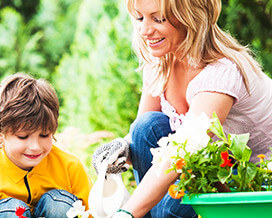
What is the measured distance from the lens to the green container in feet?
3.84

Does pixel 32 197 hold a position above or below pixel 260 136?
below

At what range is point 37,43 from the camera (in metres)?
7.37

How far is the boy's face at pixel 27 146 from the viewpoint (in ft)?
6.75

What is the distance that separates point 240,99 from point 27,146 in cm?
96

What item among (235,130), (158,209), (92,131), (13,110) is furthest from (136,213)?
(92,131)

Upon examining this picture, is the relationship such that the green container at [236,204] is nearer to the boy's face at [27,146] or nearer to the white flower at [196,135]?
the white flower at [196,135]

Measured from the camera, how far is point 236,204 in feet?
4.00

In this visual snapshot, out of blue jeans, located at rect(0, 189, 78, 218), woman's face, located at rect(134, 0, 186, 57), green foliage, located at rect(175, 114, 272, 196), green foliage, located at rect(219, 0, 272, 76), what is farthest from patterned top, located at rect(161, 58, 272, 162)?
green foliage, located at rect(219, 0, 272, 76)

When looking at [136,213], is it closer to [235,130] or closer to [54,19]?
[235,130]

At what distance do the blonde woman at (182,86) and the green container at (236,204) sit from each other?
0.35 meters

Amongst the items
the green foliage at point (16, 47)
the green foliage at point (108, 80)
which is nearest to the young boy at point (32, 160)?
the green foliage at point (108, 80)

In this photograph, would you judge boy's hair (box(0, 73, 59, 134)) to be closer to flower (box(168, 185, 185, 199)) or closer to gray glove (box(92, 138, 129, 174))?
gray glove (box(92, 138, 129, 174))

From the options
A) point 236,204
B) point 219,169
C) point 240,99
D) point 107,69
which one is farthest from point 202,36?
point 107,69

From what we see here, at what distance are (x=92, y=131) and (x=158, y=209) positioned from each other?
2.00 metres
